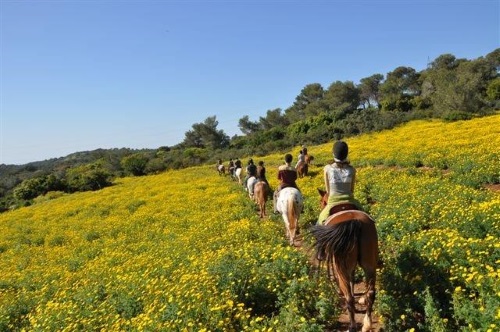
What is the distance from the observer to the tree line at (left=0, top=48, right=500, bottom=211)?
5166cm

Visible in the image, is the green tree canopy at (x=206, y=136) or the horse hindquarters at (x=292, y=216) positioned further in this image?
the green tree canopy at (x=206, y=136)

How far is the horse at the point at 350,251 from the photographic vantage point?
20.6ft

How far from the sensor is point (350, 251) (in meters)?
6.31

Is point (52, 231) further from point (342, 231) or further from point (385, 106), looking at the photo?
point (385, 106)

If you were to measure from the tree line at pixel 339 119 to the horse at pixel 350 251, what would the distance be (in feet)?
41.8

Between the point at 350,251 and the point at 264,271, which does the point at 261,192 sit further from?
the point at 350,251

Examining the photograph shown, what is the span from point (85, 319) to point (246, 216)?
33.5 ft

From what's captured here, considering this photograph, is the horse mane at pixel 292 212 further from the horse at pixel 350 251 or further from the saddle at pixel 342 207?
the horse at pixel 350 251

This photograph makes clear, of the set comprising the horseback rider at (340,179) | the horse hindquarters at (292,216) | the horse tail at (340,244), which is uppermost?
the horseback rider at (340,179)

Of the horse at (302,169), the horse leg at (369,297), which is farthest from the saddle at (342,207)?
the horse at (302,169)

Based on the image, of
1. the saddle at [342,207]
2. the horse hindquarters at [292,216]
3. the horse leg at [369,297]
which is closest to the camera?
the horse leg at [369,297]

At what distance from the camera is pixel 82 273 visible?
44.1ft

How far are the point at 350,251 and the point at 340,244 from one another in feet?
0.72

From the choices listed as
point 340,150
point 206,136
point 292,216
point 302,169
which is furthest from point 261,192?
point 206,136
